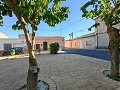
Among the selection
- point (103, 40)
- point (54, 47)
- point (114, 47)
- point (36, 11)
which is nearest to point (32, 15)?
point (36, 11)

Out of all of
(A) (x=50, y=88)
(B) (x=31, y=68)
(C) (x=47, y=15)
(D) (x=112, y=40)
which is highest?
(C) (x=47, y=15)

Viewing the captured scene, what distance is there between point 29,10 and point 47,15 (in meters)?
0.58

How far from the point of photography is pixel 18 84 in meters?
6.90

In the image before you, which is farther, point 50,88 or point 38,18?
point 50,88

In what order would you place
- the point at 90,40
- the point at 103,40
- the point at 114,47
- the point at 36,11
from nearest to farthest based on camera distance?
the point at 36,11, the point at 114,47, the point at 103,40, the point at 90,40

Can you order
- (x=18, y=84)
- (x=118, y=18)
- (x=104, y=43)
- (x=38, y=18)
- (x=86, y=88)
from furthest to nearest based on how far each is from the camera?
(x=104, y=43) → (x=118, y=18) → (x=18, y=84) → (x=86, y=88) → (x=38, y=18)

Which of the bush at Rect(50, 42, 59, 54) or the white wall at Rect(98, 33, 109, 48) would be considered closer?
the bush at Rect(50, 42, 59, 54)

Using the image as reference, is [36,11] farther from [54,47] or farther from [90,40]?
[90,40]

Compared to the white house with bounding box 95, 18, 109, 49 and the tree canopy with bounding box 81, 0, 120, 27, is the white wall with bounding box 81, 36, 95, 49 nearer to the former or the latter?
the white house with bounding box 95, 18, 109, 49

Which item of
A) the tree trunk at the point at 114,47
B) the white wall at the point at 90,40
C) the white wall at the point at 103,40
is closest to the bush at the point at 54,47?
the white wall at the point at 103,40

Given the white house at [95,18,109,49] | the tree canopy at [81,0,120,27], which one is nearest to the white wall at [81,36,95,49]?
the white house at [95,18,109,49]

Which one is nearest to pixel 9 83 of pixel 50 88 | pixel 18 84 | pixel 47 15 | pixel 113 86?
pixel 18 84

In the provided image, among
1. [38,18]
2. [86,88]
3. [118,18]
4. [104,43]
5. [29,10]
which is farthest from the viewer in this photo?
[104,43]

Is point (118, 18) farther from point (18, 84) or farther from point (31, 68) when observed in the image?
point (18, 84)
